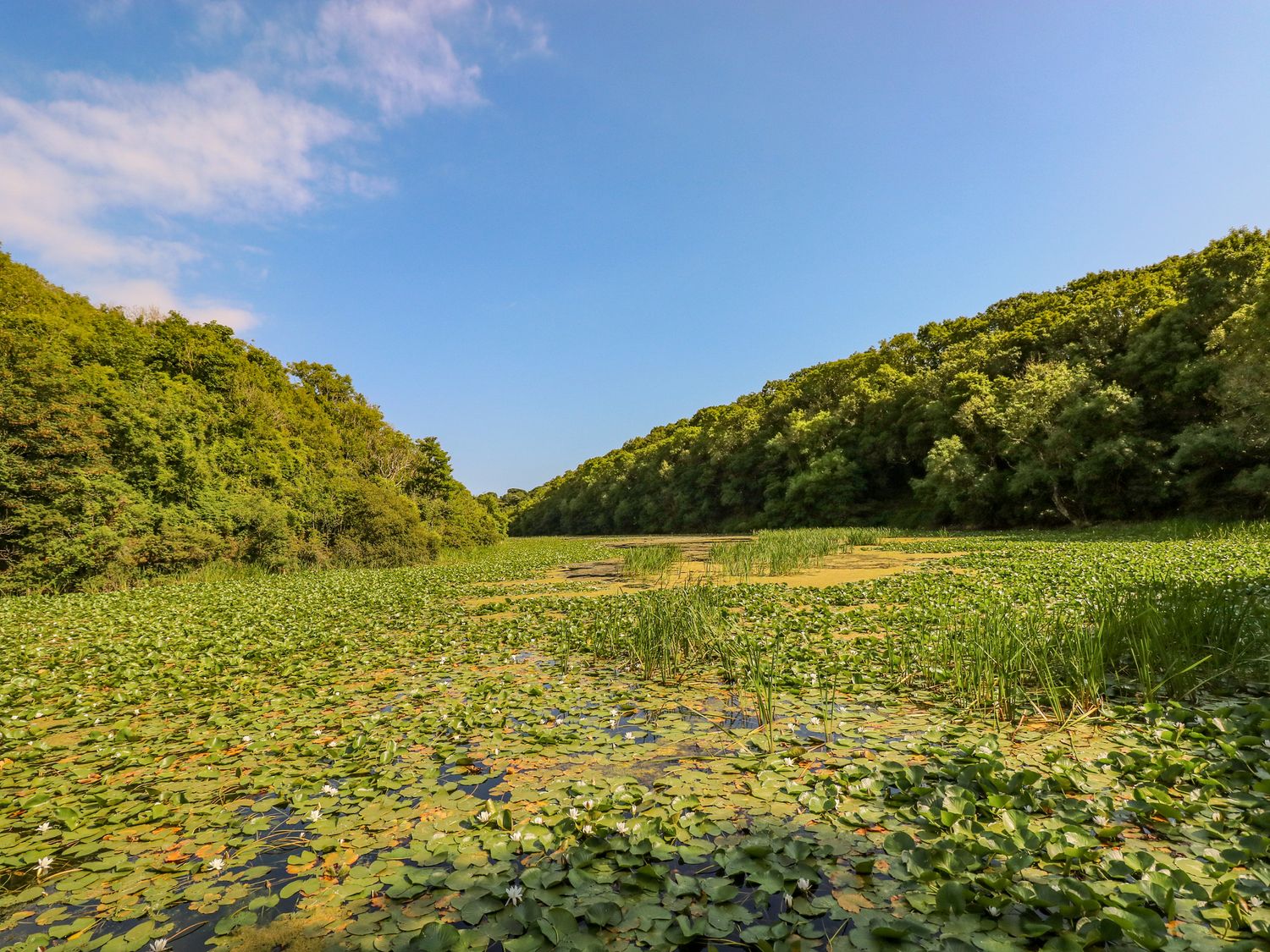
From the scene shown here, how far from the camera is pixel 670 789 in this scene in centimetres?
334

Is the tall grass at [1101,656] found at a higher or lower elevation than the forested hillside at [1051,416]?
lower

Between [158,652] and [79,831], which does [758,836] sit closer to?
[79,831]

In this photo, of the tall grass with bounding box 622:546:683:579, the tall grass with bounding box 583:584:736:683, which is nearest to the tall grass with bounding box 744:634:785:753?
the tall grass with bounding box 583:584:736:683

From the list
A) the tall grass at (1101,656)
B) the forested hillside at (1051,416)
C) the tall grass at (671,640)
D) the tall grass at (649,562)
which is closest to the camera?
the tall grass at (1101,656)

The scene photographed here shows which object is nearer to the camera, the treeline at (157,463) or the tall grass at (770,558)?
the treeline at (157,463)

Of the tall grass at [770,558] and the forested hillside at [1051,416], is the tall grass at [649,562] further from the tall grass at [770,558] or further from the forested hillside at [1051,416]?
the forested hillside at [1051,416]

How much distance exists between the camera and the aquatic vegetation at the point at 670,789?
2.18 meters

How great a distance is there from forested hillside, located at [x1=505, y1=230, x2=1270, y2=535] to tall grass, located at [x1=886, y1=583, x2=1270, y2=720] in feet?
59.4

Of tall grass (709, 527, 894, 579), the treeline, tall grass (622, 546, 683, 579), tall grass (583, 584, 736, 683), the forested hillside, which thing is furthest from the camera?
the forested hillside

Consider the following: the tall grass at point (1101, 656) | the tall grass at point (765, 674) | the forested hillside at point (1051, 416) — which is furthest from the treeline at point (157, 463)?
the forested hillside at point (1051, 416)

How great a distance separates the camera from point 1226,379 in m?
17.7

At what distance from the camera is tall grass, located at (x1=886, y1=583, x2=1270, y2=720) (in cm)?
425

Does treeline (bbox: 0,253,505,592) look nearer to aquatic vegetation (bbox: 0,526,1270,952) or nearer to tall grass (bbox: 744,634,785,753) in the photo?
aquatic vegetation (bbox: 0,526,1270,952)

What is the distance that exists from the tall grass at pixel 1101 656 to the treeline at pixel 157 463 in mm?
19270
